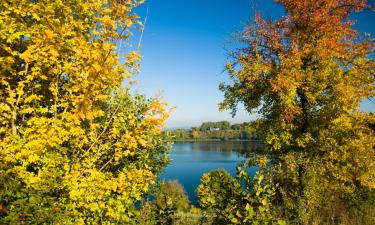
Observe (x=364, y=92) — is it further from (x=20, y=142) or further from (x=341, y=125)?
(x=20, y=142)

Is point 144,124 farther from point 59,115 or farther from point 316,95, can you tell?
point 316,95

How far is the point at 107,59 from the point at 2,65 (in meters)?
2.17

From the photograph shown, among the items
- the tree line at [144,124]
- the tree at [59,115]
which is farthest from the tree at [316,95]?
the tree at [59,115]

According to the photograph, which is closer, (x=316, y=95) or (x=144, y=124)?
(x=144, y=124)

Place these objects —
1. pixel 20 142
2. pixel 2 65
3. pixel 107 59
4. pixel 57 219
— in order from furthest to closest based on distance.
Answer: pixel 107 59 → pixel 2 65 → pixel 20 142 → pixel 57 219

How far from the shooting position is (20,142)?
632 centimetres

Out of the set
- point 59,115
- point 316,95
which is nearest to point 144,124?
point 59,115

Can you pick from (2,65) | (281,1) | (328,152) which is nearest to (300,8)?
(281,1)

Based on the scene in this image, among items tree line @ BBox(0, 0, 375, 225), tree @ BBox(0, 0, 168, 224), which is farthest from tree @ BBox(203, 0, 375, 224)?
tree @ BBox(0, 0, 168, 224)

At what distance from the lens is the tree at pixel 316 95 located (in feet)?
46.6

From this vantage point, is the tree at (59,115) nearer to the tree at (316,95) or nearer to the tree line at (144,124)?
the tree line at (144,124)

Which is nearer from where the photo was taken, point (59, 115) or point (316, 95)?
point (59, 115)

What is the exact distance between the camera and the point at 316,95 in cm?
1459

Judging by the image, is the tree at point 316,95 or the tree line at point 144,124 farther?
the tree at point 316,95
